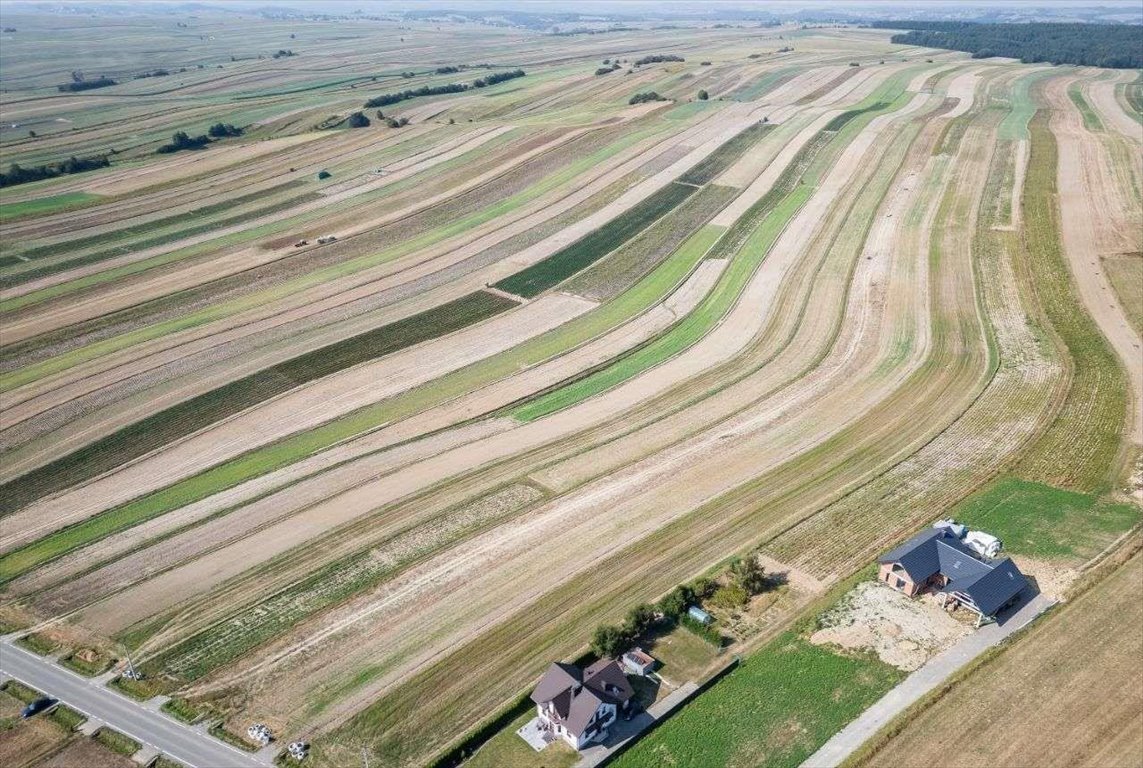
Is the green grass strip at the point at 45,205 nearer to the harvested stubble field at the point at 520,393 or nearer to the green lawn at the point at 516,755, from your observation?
the harvested stubble field at the point at 520,393

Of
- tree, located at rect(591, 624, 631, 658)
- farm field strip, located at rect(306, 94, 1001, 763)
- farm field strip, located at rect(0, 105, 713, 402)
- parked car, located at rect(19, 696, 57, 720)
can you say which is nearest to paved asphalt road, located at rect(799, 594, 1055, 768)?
tree, located at rect(591, 624, 631, 658)

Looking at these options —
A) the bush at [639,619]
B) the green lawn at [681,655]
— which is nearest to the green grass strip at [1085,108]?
the green lawn at [681,655]

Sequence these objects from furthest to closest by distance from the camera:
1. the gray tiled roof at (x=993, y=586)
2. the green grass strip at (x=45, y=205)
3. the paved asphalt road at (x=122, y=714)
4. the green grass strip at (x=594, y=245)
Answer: the green grass strip at (x=45, y=205) < the green grass strip at (x=594, y=245) < the gray tiled roof at (x=993, y=586) < the paved asphalt road at (x=122, y=714)

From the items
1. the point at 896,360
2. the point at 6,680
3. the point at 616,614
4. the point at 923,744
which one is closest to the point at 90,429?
the point at 6,680

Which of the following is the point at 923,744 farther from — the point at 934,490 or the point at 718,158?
the point at 718,158

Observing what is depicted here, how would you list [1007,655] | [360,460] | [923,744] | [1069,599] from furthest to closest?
[360,460]
[1069,599]
[1007,655]
[923,744]

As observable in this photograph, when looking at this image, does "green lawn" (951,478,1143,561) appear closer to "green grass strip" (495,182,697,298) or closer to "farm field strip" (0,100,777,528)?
"green grass strip" (495,182,697,298)
